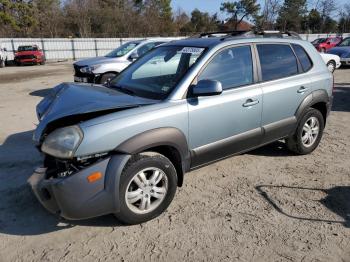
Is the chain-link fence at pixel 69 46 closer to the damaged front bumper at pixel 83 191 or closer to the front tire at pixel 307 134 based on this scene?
the front tire at pixel 307 134

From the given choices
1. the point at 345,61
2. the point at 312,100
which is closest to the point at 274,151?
the point at 312,100

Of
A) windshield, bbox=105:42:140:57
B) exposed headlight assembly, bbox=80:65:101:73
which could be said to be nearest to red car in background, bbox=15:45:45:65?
windshield, bbox=105:42:140:57

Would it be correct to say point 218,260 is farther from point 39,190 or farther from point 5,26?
point 5,26

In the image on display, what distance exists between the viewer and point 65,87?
4301 mm

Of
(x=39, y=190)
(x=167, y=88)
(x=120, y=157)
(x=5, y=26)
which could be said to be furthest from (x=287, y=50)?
(x=5, y=26)

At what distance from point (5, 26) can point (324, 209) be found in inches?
1671

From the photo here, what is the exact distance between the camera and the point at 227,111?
13.1ft

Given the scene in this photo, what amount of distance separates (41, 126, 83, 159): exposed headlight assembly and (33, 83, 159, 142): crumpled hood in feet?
0.73

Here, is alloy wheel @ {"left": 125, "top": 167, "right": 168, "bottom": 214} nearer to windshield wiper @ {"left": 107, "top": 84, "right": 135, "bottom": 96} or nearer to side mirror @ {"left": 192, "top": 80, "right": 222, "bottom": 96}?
side mirror @ {"left": 192, "top": 80, "right": 222, "bottom": 96}

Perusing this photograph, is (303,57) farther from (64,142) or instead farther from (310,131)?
(64,142)

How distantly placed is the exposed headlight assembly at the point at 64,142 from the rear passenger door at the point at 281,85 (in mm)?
2404

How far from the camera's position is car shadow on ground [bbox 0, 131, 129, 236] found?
3.47 m

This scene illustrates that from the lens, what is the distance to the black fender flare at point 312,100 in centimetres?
489

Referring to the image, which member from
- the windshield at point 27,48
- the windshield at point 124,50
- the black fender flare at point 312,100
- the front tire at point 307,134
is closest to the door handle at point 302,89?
the black fender flare at point 312,100
